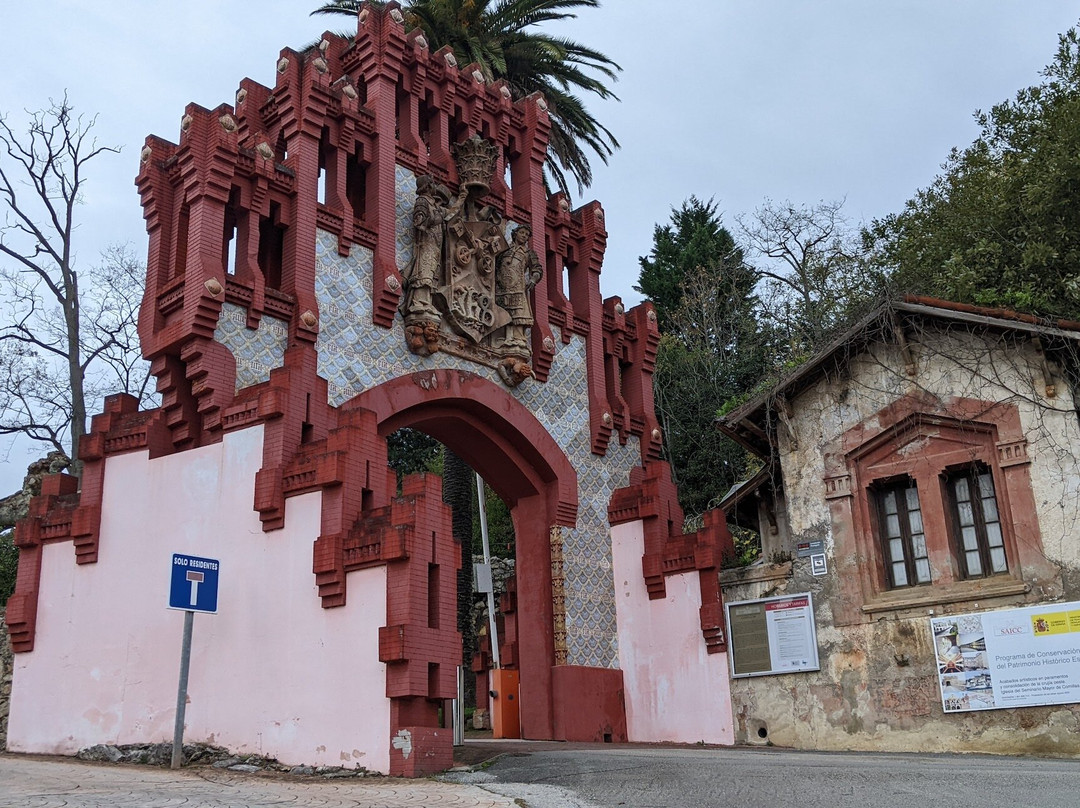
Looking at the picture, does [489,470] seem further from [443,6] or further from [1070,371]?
[443,6]

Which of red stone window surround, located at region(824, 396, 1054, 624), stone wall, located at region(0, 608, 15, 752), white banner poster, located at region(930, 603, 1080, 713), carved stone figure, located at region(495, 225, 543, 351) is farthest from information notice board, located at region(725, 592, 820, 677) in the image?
stone wall, located at region(0, 608, 15, 752)

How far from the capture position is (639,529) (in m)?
18.9

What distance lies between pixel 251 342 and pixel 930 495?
983cm

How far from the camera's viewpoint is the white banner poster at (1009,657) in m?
14.4

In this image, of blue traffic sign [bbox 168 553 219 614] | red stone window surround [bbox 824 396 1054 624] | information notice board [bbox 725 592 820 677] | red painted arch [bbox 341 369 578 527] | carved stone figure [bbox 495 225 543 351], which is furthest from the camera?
carved stone figure [bbox 495 225 543 351]

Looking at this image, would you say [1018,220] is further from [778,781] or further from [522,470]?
[778,781]

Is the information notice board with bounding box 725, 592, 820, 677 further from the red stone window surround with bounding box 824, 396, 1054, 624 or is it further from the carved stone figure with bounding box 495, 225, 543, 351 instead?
the carved stone figure with bounding box 495, 225, 543, 351

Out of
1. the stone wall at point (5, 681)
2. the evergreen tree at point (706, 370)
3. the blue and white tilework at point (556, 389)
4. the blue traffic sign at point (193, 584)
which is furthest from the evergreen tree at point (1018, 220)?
the stone wall at point (5, 681)

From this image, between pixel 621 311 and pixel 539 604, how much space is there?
607cm

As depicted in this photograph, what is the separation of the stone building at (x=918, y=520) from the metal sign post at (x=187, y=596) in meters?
8.40

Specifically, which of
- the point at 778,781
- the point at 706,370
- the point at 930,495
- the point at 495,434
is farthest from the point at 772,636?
the point at 706,370

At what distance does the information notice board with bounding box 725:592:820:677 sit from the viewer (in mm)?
16547

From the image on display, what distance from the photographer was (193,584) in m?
12.4

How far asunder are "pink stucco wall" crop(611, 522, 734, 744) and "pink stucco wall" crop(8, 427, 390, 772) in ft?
22.3
